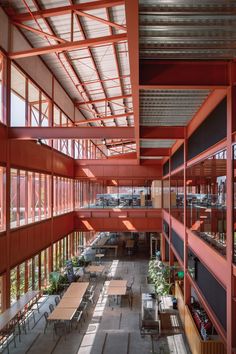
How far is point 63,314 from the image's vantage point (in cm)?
1196

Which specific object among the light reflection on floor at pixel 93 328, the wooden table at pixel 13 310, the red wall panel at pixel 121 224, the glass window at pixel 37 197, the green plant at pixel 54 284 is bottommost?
the light reflection on floor at pixel 93 328

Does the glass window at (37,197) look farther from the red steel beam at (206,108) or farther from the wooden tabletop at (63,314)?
the red steel beam at (206,108)

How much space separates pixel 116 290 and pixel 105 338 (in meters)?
3.57

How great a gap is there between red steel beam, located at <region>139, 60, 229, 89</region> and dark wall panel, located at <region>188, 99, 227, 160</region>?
838 millimetres

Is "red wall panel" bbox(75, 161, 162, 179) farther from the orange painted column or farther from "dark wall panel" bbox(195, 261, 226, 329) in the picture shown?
the orange painted column

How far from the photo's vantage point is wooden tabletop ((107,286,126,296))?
14.6 m

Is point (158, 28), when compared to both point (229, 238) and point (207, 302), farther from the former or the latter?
point (207, 302)

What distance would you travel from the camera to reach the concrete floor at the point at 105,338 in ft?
35.0

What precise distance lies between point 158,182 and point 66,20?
13685 mm

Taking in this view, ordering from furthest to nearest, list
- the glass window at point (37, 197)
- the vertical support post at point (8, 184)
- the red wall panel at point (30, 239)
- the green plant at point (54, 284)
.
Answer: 1. the green plant at point (54, 284)
2. the glass window at point (37, 197)
3. the red wall panel at point (30, 239)
4. the vertical support post at point (8, 184)

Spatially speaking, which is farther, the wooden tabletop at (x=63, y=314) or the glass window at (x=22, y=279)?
the glass window at (x=22, y=279)

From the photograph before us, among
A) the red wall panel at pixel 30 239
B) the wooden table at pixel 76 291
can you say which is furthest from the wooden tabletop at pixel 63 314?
the red wall panel at pixel 30 239

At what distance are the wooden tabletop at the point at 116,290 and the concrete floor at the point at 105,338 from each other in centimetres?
67

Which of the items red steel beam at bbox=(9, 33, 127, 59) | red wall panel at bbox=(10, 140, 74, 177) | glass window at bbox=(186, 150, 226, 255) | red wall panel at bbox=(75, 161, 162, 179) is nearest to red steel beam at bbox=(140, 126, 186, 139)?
glass window at bbox=(186, 150, 226, 255)
